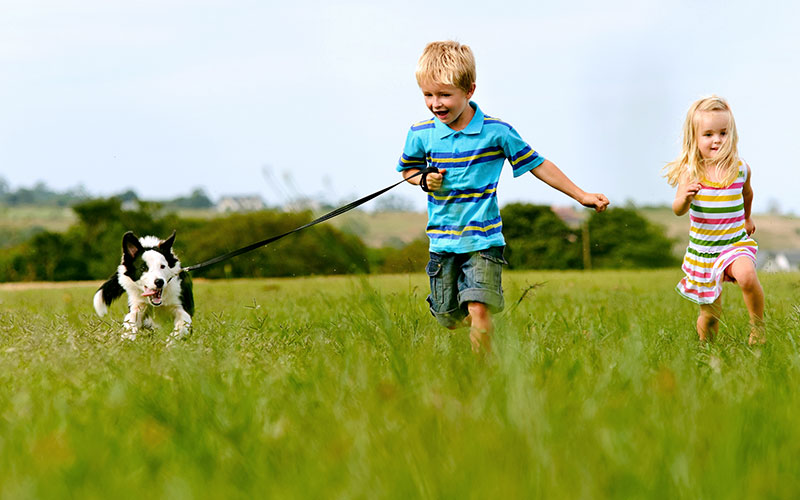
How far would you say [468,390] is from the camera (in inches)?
116

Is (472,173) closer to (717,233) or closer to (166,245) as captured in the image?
(717,233)

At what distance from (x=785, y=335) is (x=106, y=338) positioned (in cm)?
395

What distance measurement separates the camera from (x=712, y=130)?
533 centimetres

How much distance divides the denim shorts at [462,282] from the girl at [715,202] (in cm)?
152

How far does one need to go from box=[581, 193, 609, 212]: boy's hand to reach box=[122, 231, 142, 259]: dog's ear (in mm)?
3208

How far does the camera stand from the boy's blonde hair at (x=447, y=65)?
4582 millimetres

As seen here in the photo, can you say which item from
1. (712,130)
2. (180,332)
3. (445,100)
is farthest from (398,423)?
(712,130)

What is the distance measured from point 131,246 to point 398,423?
12.6 feet

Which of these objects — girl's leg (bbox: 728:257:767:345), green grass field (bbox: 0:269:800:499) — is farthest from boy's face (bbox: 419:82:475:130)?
girl's leg (bbox: 728:257:767:345)

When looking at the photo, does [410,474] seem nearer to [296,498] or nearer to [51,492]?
[296,498]

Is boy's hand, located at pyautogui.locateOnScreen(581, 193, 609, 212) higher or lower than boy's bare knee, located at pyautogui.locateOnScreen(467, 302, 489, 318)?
higher

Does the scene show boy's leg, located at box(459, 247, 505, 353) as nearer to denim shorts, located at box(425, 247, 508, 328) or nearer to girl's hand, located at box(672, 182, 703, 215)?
denim shorts, located at box(425, 247, 508, 328)

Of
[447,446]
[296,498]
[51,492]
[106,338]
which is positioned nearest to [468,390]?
[447,446]

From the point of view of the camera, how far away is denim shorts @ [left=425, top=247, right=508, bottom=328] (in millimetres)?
4734
